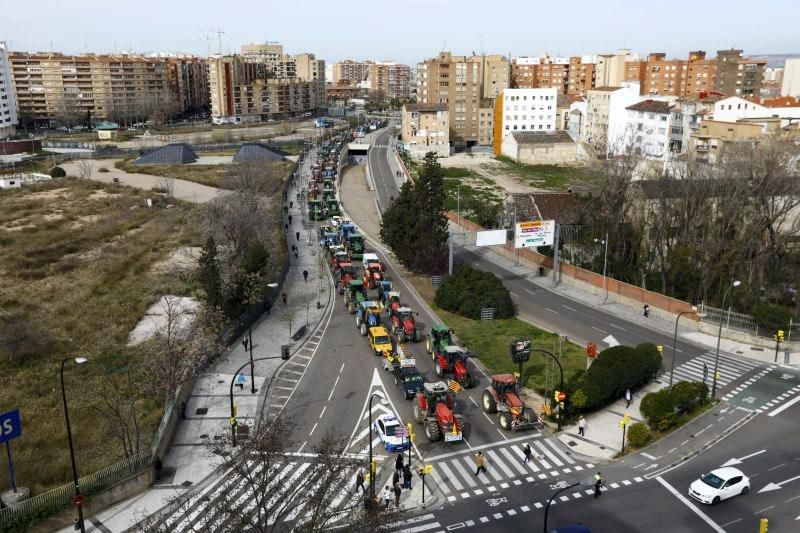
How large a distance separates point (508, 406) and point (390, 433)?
20.6ft

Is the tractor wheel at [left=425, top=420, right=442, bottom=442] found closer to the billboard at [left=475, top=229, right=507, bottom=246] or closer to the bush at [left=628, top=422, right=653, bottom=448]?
the bush at [left=628, top=422, right=653, bottom=448]

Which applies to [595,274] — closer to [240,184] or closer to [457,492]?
[457,492]

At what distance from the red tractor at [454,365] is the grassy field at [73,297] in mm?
15624

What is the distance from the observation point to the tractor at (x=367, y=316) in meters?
45.4

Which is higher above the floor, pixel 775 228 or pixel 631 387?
pixel 775 228

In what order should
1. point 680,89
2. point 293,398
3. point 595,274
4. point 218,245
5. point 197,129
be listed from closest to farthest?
point 293,398 < point 595,274 < point 218,245 < point 680,89 < point 197,129

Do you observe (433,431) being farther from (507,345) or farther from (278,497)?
(507,345)

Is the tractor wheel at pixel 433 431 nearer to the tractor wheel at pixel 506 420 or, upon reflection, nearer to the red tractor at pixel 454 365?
the tractor wheel at pixel 506 420

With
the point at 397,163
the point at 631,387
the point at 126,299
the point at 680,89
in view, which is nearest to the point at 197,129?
the point at 397,163

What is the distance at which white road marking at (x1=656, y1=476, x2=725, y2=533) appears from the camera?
25547mm

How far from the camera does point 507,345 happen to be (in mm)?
44281

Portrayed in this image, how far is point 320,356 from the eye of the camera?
140ft

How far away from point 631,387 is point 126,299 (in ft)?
121

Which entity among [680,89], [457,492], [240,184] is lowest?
[457,492]
